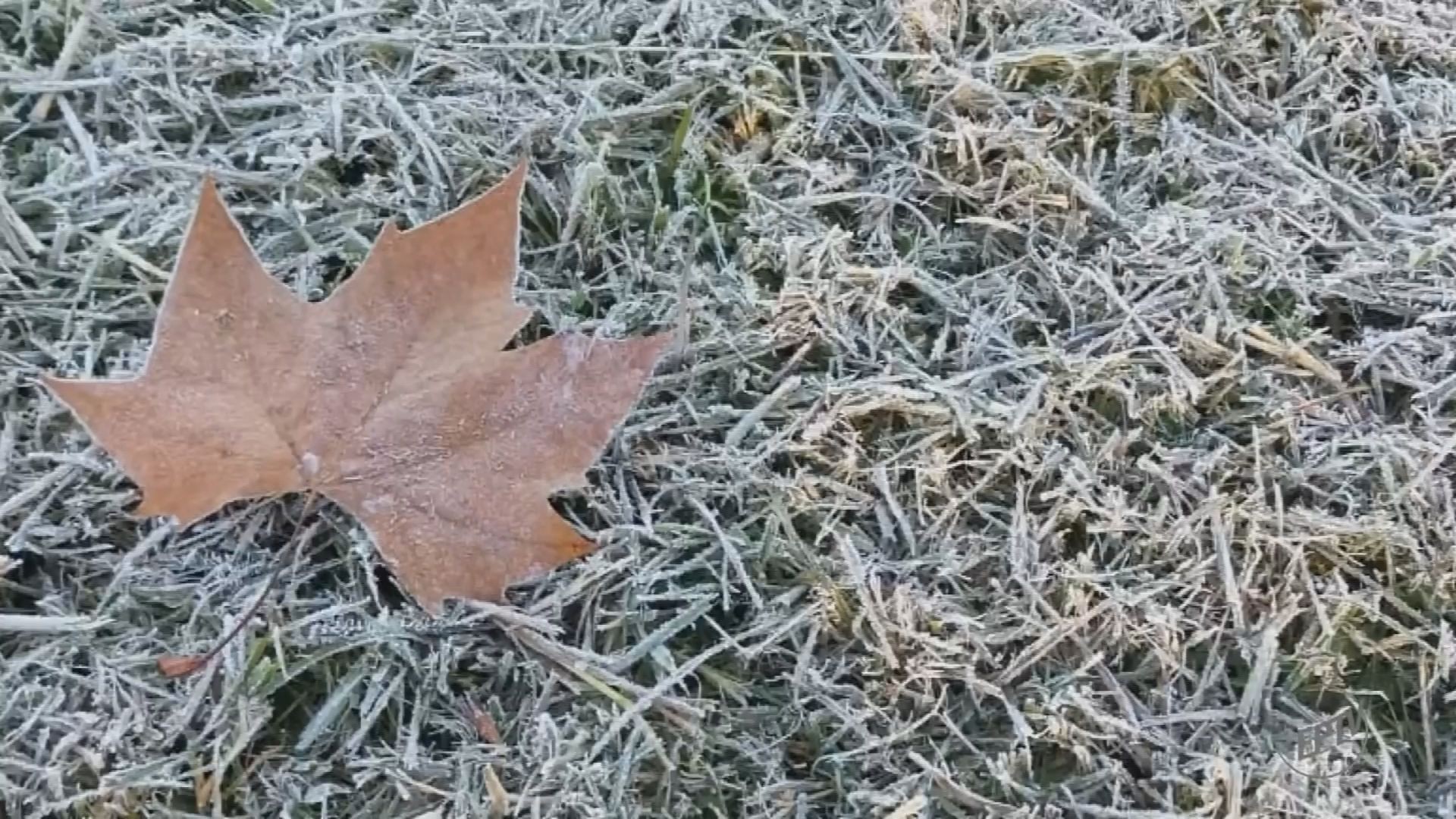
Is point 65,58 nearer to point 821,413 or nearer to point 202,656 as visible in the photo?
point 202,656

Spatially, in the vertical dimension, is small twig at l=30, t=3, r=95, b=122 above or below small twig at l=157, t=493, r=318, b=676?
above

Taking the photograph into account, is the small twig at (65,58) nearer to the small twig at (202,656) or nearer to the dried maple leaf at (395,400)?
the dried maple leaf at (395,400)

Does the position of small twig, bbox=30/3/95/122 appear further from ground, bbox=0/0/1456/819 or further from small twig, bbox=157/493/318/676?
small twig, bbox=157/493/318/676

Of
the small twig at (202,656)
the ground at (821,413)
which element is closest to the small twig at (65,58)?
the ground at (821,413)

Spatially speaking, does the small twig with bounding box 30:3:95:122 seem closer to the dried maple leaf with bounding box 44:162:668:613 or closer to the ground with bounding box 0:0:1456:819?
the ground with bounding box 0:0:1456:819

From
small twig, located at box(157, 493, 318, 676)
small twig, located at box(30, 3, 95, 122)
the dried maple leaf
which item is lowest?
small twig, located at box(157, 493, 318, 676)

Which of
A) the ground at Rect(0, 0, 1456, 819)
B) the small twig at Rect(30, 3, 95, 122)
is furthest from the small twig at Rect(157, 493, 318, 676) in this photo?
the small twig at Rect(30, 3, 95, 122)

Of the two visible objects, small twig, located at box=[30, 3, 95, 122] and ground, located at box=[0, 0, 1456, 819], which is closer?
ground, located at box=[0, 0, 1456, 819]
